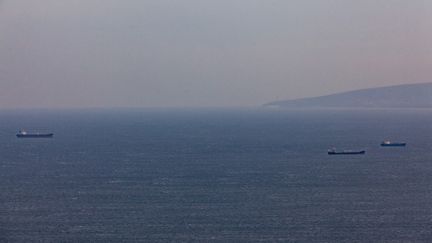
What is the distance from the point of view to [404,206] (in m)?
46.8

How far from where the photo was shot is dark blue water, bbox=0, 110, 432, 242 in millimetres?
39844

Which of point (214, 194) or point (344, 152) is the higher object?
point (214, 194)

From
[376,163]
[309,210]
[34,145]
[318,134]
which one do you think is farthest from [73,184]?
[318,134]

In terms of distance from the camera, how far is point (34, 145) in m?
100

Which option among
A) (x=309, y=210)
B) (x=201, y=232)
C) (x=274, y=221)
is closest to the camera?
(x=201, y=232)

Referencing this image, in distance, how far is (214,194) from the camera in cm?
5138

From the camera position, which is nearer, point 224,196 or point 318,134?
point 224,196

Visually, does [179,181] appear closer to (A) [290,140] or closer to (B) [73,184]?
(B) [73,184]

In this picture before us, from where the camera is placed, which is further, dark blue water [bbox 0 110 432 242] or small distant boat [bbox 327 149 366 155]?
small distant boat [bbox 327 149 366 155]

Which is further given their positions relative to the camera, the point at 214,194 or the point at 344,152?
the point at 344,152

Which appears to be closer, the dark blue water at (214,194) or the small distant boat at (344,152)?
the dark blue water at (214,194)

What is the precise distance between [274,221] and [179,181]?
16830mm

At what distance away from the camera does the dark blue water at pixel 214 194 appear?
3984 cm

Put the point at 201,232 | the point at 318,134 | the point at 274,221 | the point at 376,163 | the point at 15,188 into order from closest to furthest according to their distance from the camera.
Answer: the point at 201,232 → the point at 274,221 → the point at 15,188 → the point at 376,163 → the point at 318,134
